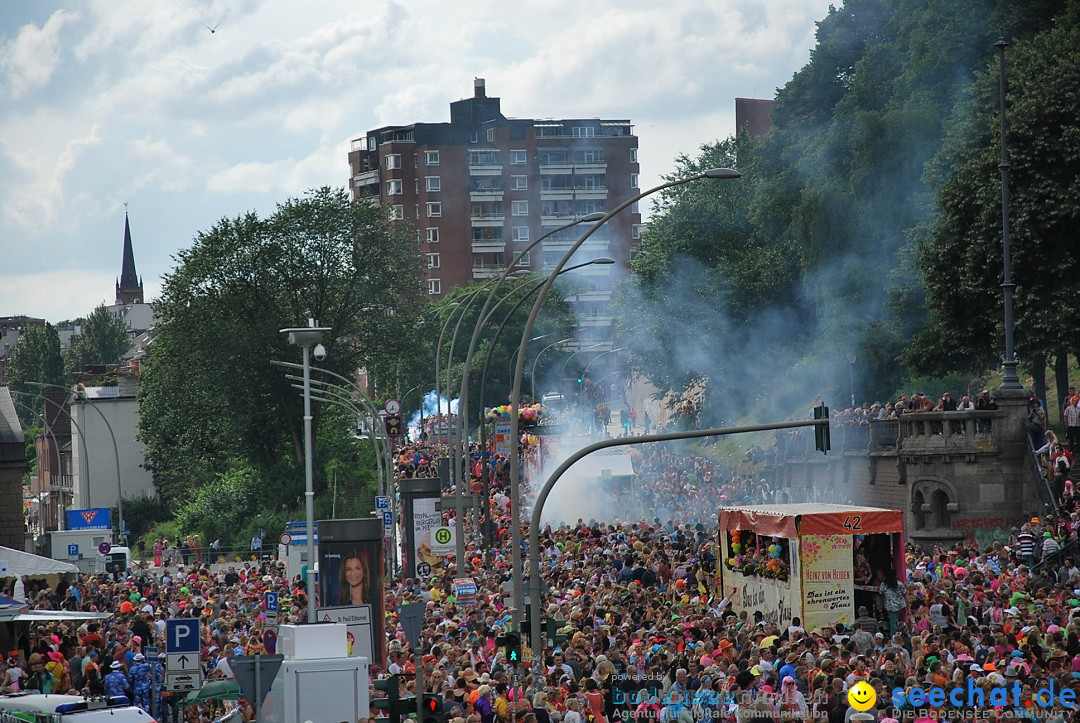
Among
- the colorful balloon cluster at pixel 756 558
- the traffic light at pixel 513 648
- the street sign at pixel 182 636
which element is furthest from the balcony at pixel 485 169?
the traffic light at pixel 513 648

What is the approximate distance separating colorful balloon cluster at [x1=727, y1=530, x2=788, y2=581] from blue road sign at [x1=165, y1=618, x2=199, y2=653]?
8.93 m

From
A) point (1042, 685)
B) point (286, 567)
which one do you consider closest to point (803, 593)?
point (1042, 685)

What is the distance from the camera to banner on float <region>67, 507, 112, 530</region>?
52062 millimetres

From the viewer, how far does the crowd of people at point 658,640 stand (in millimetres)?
17016

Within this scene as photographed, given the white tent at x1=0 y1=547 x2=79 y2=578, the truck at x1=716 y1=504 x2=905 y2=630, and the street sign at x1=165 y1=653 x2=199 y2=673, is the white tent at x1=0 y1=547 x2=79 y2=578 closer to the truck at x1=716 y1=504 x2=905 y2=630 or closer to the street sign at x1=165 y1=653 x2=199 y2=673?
the street sign at x1=165 y1=653 x2=199 y2=673

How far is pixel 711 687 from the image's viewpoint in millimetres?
17953

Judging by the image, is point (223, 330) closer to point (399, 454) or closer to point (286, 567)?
point (399, 454)

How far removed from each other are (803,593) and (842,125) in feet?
123

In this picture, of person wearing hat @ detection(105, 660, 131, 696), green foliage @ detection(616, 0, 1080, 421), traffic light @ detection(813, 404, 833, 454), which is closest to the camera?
traffic light @ detection(813, 404, 833, 454)

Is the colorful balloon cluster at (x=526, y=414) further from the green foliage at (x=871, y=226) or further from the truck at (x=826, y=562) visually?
the truck at (x=826, y=562)

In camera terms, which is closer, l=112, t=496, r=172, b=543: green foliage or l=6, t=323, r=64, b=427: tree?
l=112, t=496, r=172, b=543: green foliage

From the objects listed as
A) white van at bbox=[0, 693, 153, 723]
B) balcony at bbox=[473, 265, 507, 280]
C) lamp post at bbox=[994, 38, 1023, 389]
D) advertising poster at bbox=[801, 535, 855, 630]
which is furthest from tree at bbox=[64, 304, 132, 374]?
white van at bbox=[0, 693, 153, 723]

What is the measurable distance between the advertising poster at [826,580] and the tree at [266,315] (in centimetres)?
4916

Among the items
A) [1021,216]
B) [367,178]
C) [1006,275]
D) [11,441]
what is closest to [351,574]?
[1006,275]
